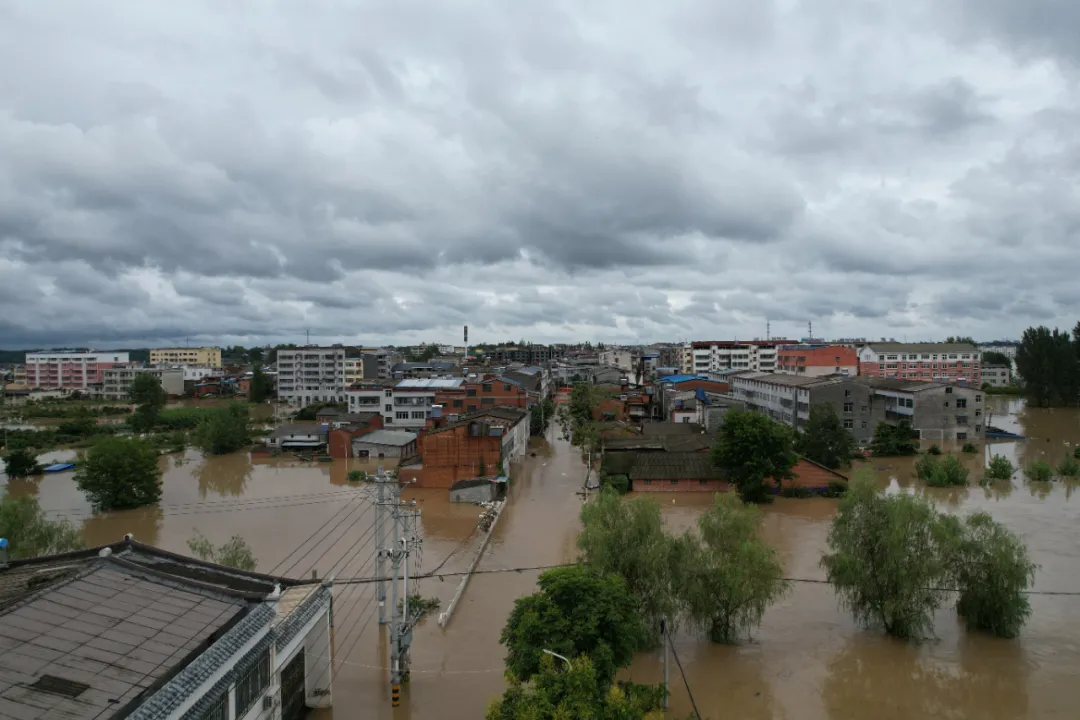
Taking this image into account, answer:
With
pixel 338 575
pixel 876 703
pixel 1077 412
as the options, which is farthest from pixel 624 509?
pixel 1077 412

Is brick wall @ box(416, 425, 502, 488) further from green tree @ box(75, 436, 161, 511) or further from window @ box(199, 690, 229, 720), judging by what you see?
window @ box(199, 690, 229, 720)

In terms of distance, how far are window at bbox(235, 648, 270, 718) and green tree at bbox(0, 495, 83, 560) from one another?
926 centimetres

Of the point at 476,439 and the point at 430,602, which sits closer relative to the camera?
the point at 430,602

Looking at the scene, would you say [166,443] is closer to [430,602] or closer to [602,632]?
[430,602]

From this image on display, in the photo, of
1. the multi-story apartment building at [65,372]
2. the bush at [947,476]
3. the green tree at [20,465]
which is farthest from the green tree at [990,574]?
the multi-story apartment building at [65,372]

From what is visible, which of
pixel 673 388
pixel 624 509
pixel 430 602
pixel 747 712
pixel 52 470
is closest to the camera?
pixel 747 712

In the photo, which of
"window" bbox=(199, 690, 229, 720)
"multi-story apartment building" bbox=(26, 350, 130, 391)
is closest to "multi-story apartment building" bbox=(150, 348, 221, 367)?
"multi-story apartment building" bbox=(26, 350, 130, 391)

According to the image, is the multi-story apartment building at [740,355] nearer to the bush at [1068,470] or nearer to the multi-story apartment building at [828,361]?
the multi-story apartment building at [828,361]

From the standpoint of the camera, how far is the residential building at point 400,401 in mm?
43156

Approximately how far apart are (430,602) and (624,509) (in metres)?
5.49

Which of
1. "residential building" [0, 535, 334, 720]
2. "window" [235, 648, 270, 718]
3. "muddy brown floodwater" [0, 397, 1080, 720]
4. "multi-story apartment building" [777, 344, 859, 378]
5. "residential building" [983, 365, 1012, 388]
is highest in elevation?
"multi-story apartment building" [777, 344, 859, 378]

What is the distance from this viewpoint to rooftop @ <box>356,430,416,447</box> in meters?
35.8

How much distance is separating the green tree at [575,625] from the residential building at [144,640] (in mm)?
3551

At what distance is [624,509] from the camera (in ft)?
44.9
